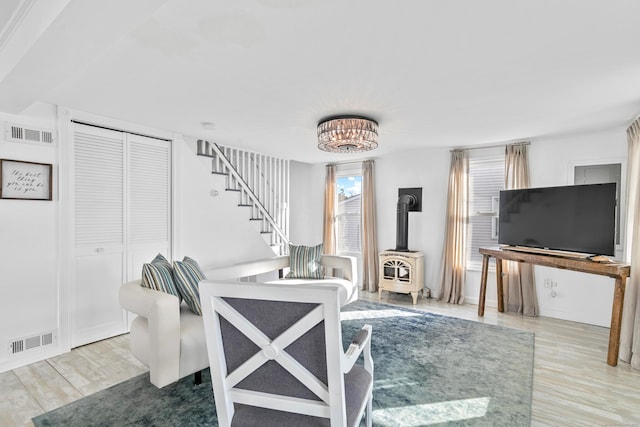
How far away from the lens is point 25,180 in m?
2.75

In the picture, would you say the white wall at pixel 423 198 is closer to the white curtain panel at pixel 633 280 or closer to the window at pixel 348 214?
the window at pixel 348 214

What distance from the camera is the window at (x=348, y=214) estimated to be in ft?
19.0

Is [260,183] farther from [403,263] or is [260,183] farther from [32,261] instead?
[32,261]

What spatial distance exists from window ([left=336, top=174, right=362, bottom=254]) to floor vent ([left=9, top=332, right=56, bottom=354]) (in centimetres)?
418

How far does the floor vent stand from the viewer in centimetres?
267

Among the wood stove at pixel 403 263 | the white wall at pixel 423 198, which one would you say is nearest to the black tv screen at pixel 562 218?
the white wall at pixel 423 198

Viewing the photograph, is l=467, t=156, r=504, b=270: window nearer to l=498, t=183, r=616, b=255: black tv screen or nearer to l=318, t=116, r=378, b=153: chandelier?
l=498, t=183, r=616, b=255: black tv screen

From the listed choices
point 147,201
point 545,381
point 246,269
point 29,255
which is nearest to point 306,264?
point 246,269

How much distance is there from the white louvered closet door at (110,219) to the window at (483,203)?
420 cm

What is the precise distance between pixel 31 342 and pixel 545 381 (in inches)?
170

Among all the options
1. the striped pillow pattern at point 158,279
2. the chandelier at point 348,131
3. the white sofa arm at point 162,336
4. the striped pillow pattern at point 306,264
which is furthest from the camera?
the striped pillow pattern at point 306,264

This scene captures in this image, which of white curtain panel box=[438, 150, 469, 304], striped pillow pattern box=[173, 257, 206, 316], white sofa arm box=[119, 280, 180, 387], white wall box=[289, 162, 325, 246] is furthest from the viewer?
white wall box=[289, 162, 325, 246]

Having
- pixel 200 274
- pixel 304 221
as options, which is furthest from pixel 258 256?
pixel 200 274

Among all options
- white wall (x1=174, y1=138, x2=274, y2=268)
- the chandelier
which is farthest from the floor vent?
the chandelier
